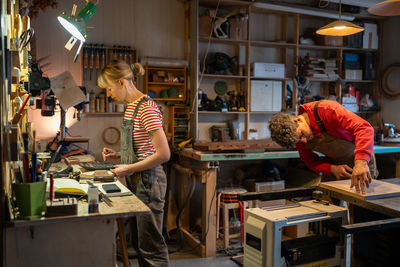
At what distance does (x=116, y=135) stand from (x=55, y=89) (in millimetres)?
1098

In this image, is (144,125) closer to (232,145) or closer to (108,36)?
(232,145)

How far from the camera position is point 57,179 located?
2.31 m

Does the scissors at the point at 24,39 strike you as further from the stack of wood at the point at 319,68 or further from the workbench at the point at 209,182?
the stack of wood at the point at 319,68

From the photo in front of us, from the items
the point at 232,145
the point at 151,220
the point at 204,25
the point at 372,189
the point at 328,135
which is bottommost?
the point at 151,220

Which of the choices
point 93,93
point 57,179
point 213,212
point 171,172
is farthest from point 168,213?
point 57,179

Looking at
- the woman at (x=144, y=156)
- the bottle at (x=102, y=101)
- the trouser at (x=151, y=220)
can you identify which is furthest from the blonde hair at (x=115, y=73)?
the bottle at (x=102, y=101)

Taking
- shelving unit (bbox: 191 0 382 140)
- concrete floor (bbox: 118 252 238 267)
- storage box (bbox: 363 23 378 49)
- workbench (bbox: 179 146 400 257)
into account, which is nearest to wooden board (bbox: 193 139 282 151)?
workbench (bbox: 179 146 400 257)

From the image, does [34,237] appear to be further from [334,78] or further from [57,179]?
[334,78]

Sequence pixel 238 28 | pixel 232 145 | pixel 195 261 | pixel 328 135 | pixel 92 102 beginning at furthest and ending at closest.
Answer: pixel 238 28
pixel 92 102
pixel 232 145
pixel 195 261
pixel 328 135

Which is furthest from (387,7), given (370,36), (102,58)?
(370,36)

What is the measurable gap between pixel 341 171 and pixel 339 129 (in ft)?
1.00

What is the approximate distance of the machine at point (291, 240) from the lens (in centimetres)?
197

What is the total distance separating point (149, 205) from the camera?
2393mm

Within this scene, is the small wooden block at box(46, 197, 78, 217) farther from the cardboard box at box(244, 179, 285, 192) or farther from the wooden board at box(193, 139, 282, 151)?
the cardboard box at box(244, 179, 285, 192)
